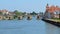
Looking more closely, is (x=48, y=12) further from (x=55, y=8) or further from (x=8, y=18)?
(x=8, y=18)

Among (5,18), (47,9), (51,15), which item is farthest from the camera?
(5,18)

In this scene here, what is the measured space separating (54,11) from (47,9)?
14.9 ft

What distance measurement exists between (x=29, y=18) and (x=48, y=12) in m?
11.0

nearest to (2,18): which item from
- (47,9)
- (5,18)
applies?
(5,18)

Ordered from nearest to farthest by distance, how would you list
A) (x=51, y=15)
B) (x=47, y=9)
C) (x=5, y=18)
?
(x=51, y=15) < (x=47, y=9) < (x=5, y=18)

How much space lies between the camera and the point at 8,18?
3750 inches

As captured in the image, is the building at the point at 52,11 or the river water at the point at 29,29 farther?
the building at the point at 52,11

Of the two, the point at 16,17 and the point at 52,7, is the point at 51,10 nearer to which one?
the point at 52,7

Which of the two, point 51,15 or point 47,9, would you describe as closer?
point 51,15

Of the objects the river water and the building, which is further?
the building

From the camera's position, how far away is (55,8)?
283ft

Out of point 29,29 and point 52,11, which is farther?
point 52,11

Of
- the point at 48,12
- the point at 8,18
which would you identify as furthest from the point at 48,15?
the point at 8,18

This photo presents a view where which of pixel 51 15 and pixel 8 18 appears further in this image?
pixel 8 18
